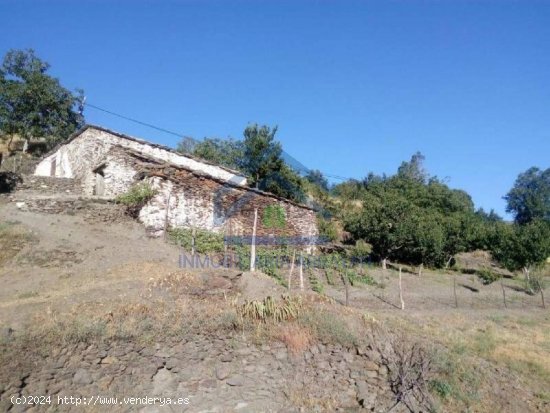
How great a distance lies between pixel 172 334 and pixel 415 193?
105 ft

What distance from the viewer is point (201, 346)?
780 centimetres

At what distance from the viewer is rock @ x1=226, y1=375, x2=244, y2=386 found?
23.7 feet

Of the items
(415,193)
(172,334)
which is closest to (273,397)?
(172,334)

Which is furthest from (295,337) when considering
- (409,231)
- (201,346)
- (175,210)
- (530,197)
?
(530,197)

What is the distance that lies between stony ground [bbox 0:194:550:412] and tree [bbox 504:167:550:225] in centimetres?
5505

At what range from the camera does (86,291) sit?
29.7 ft

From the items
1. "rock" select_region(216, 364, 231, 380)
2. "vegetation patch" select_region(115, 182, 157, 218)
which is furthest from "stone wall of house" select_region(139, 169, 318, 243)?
"rock" select_region(216, 364, 231, 380)

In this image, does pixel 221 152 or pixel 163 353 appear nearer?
pixel 163 353

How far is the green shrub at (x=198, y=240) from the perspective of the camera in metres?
14.8

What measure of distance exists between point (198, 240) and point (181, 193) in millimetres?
2337

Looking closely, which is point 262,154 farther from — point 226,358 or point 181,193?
point 226,358

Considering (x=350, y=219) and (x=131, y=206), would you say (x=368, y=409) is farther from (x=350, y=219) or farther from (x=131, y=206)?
(x=350, y=219)

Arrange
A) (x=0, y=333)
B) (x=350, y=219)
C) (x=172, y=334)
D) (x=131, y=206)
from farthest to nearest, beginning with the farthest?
(x=350, y=219) → (x=131, y=206) → (x=172, y=334) → (x=0, y=333)

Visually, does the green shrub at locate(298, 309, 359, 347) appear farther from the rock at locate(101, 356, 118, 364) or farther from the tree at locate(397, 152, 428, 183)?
the tree at locate(397, 152, 428, 183)
